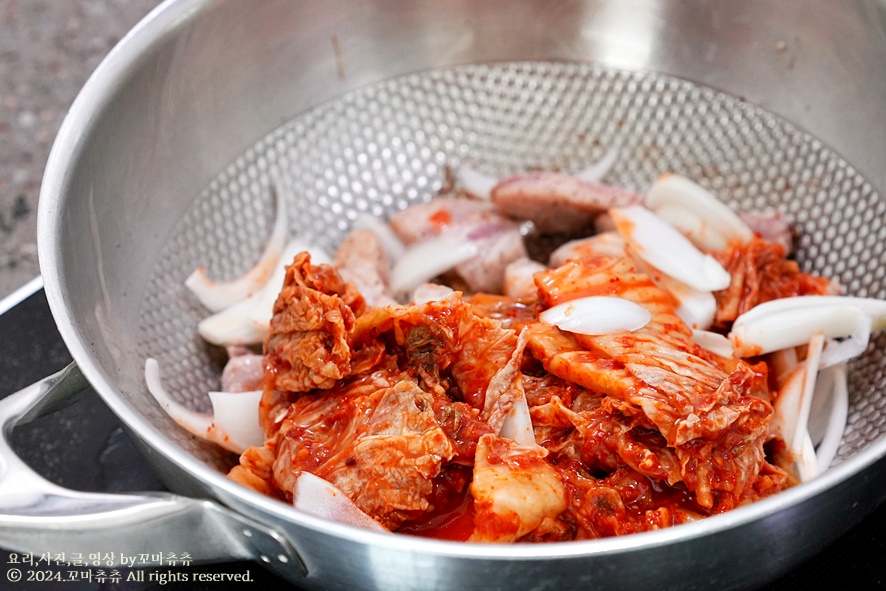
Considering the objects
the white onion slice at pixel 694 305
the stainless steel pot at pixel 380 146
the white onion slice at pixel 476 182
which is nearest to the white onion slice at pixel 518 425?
the stainless steel pot at pixel 380 146

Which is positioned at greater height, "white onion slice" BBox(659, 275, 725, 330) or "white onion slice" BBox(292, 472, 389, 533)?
"white onion slice" BBox(659, 275, 725, 330)

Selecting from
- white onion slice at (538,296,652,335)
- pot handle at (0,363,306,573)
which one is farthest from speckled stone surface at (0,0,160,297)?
white onion slice at (538,296,652,335)

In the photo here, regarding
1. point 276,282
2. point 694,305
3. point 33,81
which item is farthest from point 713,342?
point 33,81

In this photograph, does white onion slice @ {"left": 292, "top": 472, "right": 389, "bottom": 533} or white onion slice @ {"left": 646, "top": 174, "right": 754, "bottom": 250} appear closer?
white onion slice @ {"left": 292, "top": 472, "right": 389, "bottom": 533}

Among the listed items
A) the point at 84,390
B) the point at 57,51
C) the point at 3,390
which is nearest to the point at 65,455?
the point at 3,390

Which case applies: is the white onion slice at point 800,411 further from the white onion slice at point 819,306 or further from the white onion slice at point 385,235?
the white onion slice at point 385,235

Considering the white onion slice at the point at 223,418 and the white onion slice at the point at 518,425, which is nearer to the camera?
the white onion slice at the point at 518,425

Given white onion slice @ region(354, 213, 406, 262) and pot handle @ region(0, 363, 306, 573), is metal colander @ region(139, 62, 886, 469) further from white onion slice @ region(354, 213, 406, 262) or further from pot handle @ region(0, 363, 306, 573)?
pot handle @ region(0, 363, 306, 573)
